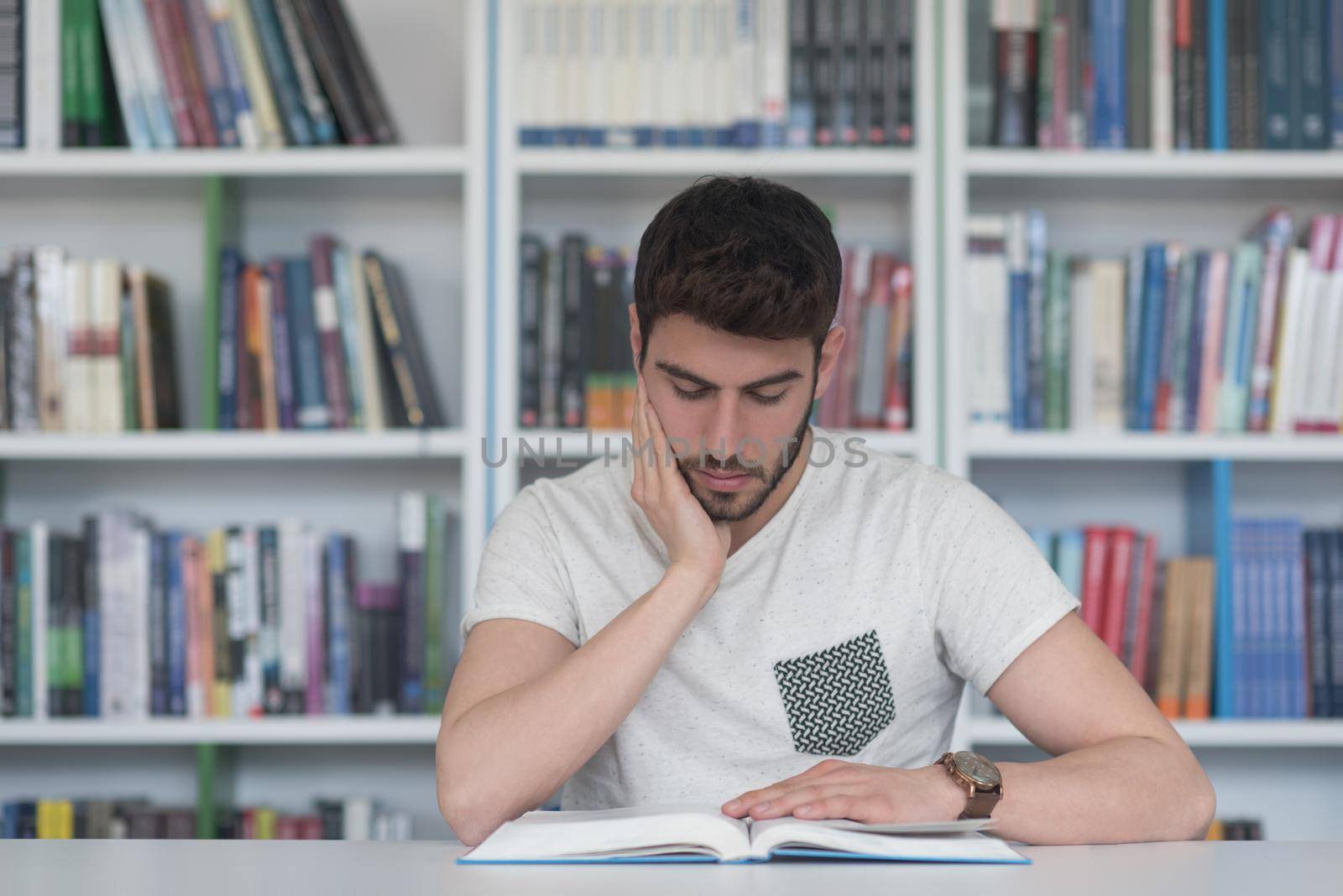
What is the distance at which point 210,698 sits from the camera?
2109mm

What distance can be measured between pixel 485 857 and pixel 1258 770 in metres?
1.87

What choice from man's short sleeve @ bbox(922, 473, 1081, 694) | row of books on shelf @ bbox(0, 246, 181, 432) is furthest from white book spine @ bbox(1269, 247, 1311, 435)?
row of books on shelf @ bbox(0, 246, 181, 432)

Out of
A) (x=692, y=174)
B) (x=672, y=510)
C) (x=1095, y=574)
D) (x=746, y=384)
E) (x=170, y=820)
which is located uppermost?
(x=692, y=174)

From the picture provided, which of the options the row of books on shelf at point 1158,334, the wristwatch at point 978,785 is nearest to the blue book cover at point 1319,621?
the row of books on shelf at point 1158,334

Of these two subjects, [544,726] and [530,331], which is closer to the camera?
[544,726]

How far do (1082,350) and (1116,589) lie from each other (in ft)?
1.31

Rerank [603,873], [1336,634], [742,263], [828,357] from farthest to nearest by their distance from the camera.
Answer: [1336,634]
[828,357]
[742,263]
[603,873]

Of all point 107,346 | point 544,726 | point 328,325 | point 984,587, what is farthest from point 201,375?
point 984,587

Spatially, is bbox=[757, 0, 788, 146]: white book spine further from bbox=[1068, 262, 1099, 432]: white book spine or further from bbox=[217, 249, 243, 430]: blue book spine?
bbox=[217, 249, 243, 430]: blue book spine

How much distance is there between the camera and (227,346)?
7.02 feet

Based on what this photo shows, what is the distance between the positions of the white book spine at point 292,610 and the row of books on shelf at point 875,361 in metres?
0.90

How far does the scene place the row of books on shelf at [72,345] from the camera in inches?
83.0

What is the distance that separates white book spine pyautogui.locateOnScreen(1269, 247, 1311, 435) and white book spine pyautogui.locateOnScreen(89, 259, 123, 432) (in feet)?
6.29

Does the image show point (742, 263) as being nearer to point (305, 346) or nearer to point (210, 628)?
point (305, 346)
